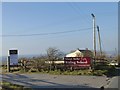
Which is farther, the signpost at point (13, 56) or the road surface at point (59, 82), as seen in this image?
the signpost at point (13, 56)

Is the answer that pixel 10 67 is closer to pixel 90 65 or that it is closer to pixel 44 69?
pixel 44 69

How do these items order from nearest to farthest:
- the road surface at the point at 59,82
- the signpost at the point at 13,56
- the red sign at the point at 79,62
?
the road surface at the point at 59,82 < the signpost at the point at 13,56 < the red sign at the point at 79,62

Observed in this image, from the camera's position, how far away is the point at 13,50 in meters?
34.2

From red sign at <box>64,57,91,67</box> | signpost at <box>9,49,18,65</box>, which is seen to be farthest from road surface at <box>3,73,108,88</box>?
red sign at <box>64,57,91,67</box>

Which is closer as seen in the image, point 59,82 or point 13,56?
point 59,82

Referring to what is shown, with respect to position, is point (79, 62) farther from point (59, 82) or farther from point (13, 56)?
point (59, 82)

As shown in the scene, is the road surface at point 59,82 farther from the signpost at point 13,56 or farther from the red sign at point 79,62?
the red sign at point 79,62

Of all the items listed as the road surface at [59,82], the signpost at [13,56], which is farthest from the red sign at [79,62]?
the road surface at [59,82]

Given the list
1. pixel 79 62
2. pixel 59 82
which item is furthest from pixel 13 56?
pixel 59 82

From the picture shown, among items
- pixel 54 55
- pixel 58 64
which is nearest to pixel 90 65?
pixel 58 64

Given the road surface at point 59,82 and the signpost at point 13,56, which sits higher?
the signpost at point 13,56

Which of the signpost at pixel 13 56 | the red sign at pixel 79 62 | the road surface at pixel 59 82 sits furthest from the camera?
the red sign at pixel 79 62

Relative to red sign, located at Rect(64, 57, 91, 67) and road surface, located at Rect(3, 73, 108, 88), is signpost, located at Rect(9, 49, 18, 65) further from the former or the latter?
road surface, located at Rect(3, 73, 108, 88)

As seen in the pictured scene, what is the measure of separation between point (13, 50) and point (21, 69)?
10.7 ft
